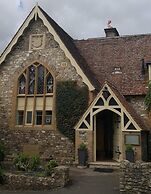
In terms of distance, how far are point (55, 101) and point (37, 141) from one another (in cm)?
305

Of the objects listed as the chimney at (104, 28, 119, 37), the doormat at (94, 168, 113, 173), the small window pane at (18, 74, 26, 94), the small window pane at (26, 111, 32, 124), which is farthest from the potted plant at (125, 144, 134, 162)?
the chimney at (104, 28, 119, 37)

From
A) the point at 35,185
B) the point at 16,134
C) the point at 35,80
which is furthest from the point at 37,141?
the point at 35,185

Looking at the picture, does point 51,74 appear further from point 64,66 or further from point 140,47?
point 140,47

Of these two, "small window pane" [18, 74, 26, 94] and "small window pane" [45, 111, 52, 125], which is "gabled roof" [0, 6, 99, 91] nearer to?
"small window pane" [18, 74, 26, 94]

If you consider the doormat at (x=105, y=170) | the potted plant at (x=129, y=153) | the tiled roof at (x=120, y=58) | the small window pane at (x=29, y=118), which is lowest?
the doormat at (x=105, y=170)

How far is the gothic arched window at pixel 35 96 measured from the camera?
20984mm

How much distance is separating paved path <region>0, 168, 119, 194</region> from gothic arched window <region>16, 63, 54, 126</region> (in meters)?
5.90

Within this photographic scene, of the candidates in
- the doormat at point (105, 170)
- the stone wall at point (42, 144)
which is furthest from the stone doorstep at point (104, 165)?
the stone wall at point (42, 144)

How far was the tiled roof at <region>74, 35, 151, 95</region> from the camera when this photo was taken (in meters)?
21.6

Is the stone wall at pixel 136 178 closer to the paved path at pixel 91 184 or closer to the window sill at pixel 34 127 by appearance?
the paved path at pixel 91 184

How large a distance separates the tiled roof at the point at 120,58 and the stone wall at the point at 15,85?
351 centimetres

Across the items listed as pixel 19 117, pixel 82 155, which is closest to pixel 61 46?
pixel 19 117

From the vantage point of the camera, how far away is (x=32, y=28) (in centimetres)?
2273

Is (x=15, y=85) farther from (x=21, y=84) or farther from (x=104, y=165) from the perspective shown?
(x=104, y=165)
